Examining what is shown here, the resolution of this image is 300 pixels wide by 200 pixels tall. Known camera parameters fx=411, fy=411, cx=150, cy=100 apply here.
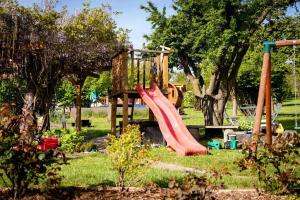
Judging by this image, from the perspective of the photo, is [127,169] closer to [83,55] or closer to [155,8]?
[83,55]

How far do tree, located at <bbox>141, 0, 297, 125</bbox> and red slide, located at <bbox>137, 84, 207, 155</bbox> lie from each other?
354 cm

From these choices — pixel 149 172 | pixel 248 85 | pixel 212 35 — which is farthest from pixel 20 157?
pixel 248 85

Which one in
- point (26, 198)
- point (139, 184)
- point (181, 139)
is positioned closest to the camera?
point (26, 198)

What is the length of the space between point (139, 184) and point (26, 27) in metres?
8.58

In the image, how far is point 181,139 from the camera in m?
12.4

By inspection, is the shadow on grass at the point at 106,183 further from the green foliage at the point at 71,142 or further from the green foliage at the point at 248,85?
the green foliage at the point at 248,85

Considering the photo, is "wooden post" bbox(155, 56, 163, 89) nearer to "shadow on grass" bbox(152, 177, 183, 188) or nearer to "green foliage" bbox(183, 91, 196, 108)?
"shadow on grass" bbox(152, 177, 183, 188)

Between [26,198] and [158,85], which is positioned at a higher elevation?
[158,85]

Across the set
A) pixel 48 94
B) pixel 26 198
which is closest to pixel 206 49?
pixel 48 94

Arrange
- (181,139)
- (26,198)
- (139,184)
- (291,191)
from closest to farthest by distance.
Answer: (26,198) < (291,191) < (139,184) < (181,139)

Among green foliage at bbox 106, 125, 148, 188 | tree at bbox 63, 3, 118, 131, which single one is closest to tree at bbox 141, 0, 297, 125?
tree at bbox 63, 3, 118, 131

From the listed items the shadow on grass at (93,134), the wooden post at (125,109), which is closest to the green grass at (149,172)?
the wooden post at (125,109)

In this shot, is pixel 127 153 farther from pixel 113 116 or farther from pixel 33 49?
pixel 113 116

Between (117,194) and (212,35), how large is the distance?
12.5 m
